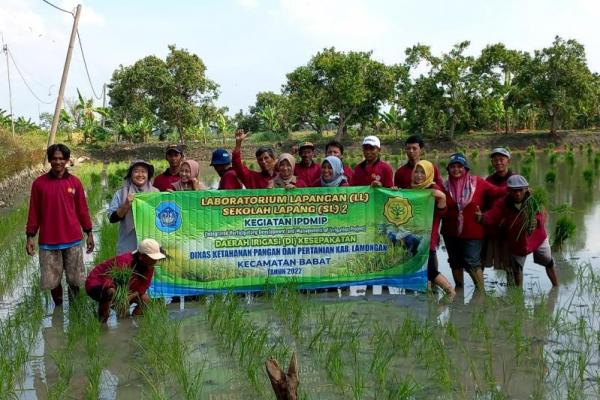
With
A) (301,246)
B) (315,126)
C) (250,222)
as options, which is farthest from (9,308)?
(315,126)

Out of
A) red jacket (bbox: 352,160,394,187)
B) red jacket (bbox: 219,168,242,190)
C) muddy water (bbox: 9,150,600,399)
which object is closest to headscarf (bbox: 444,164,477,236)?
red jacket (bbox: 352,160,394,187)

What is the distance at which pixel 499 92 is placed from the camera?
34844mm

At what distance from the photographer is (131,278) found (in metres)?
4.34

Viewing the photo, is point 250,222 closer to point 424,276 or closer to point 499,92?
point 424,276

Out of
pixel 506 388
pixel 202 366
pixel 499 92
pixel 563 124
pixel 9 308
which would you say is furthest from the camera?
pixel 563 124

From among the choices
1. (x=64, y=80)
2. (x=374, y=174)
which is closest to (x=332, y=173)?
(x=374, y=174)

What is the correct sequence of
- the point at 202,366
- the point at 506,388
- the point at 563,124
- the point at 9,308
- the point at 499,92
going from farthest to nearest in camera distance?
the point at 563,124
the point at 499,92
the point at 9,308
the point at 202,366
the point at 506,388

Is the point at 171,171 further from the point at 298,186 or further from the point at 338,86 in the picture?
the point at 338,86

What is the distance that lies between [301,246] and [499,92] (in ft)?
108

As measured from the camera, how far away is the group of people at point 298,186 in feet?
15.1

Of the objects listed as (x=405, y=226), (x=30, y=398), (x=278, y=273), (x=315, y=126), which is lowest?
(x=30, y=398)

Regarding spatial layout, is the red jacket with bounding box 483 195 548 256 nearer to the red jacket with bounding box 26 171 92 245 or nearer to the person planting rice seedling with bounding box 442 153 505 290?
the person planting rice seedling with bounding box 442 153 505 290

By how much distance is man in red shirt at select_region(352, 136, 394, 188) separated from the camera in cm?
517

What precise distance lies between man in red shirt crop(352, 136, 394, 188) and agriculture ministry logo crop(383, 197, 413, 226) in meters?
0.20
